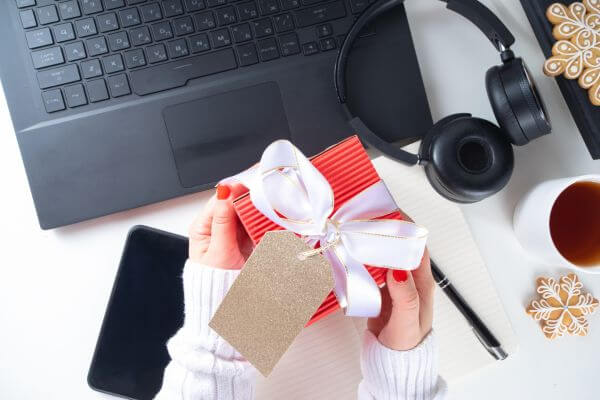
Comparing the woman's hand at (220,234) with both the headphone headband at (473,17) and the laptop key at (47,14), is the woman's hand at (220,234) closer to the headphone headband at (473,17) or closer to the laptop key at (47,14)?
the headphone headband at (473,17)

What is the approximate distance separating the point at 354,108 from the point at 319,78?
0.18 feet

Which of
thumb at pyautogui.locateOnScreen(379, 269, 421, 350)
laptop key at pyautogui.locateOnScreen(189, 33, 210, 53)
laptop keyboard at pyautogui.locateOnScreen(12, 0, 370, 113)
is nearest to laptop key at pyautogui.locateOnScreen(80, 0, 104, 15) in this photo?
laptop keyboard at pyautogui.locateOnScreen(12, 0, 370, 113)

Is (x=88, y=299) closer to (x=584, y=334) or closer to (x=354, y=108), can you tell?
(x=354, y=108)

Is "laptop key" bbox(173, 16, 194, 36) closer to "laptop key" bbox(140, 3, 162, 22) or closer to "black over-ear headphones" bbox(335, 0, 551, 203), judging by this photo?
"laptop key" bbox(140, 3, 162, 22)

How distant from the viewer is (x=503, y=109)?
0.51 metres

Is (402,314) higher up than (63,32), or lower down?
lower down

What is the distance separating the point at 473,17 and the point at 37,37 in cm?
50

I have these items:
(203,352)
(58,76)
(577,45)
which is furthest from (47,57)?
(577,45)

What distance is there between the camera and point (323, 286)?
34cm

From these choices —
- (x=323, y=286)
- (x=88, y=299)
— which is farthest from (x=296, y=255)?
(x=88, y=299)

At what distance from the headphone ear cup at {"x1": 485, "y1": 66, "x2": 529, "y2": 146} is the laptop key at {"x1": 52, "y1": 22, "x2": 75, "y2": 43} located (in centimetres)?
47

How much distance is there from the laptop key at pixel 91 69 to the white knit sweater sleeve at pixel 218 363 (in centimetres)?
26

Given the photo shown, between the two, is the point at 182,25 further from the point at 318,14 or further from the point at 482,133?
the point at 482,133

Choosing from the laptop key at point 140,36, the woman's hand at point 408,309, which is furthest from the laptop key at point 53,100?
the woman's hand at point 408,309
